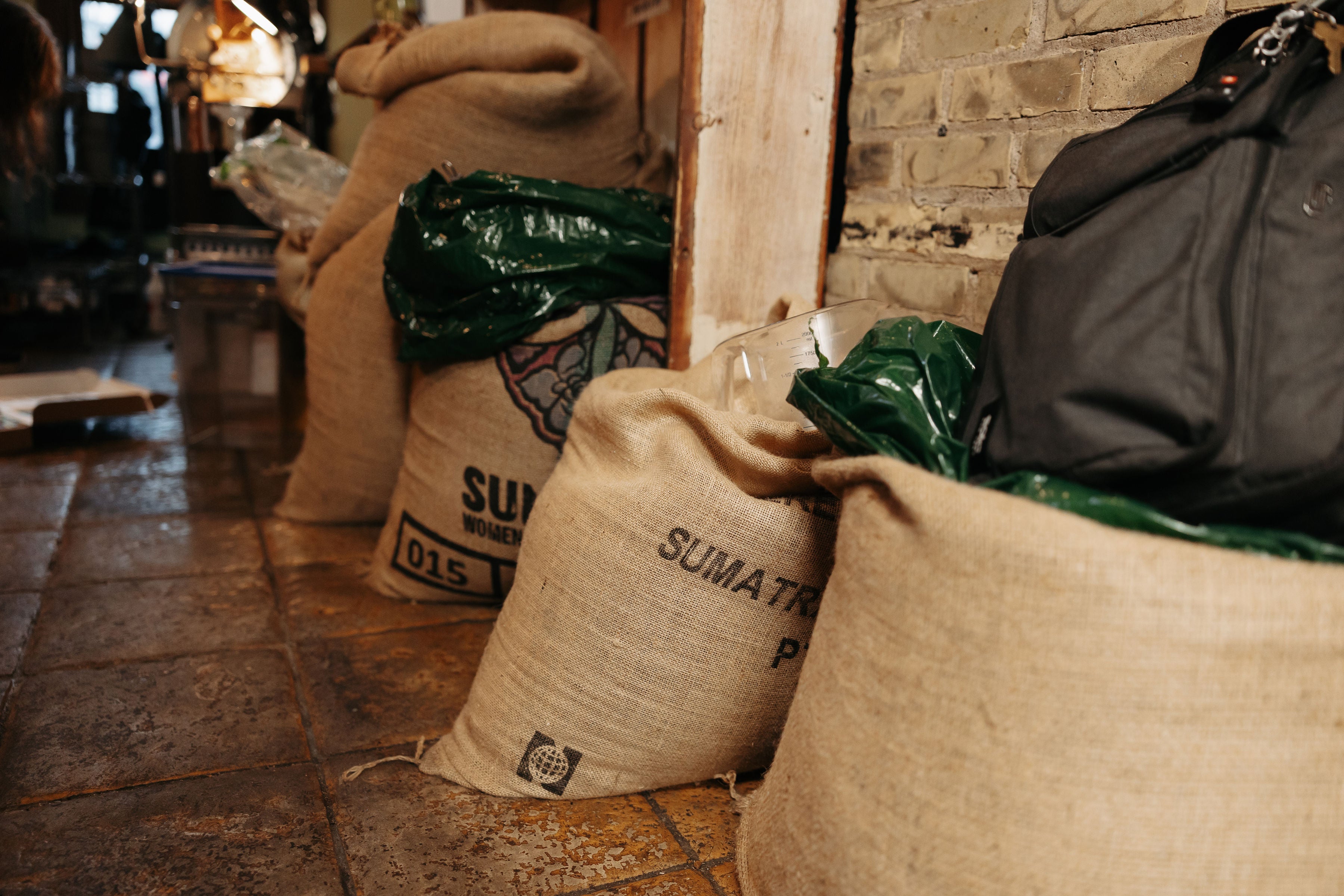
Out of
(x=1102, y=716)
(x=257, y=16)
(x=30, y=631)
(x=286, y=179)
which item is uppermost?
(x=257, y=16)

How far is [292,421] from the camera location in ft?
9.59

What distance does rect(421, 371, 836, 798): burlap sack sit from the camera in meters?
1.02

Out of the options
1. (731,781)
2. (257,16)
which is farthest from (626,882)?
(257,16)

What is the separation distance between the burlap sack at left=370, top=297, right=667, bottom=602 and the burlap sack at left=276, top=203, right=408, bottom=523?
255 mm

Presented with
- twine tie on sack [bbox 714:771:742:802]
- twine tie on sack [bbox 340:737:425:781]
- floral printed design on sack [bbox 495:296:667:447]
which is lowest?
twine tie on sack [bbox 340:737:425:781]

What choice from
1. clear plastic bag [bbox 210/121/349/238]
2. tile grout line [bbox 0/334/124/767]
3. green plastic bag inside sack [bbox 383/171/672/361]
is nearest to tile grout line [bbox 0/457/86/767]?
tile grout line [bbox 0/334/124/767]

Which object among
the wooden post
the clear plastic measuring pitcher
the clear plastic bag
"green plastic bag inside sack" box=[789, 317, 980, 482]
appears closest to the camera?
"green plastic bag inside sack" box=[789, 317, 980, 482]

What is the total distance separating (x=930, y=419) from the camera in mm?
880

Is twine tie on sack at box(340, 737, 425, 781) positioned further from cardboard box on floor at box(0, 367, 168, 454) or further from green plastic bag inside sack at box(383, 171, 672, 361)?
cardboard box on floor at box(0, 367, 168, 454)

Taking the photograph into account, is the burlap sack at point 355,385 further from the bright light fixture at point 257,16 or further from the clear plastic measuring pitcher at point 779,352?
the bright light fixture at point 257,16

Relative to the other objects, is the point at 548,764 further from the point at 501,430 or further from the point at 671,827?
the point at 501,430

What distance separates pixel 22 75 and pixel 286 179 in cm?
196

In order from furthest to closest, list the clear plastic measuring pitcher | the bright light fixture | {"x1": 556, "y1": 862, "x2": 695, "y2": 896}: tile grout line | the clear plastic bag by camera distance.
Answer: the bright light fixture
the clear plastic bag
the clear plastic measuring pitcher
{"x1": 556, "y1": 862, "x2": 695, "y2": 896}: tile grout line

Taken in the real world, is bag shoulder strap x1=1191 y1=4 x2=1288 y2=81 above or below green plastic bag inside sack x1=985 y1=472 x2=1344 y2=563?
above
